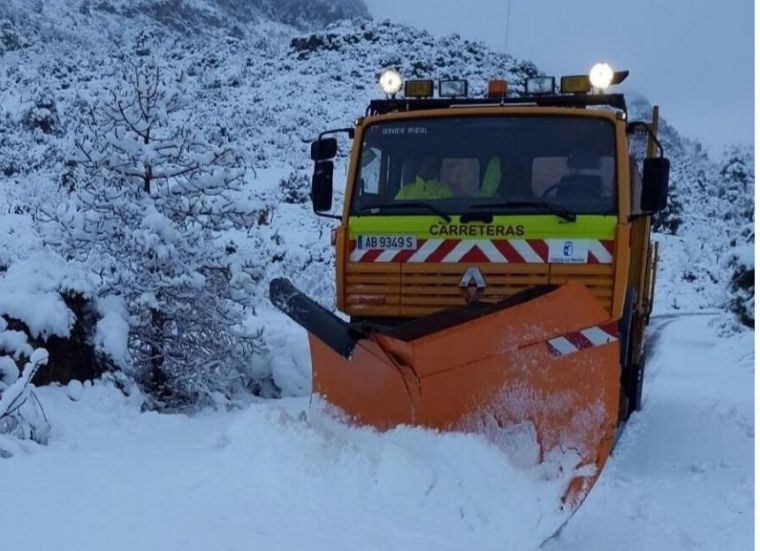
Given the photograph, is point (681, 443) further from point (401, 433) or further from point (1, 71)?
point (1, 71)

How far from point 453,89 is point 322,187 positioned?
1.18 m

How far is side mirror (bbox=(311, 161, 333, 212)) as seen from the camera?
5.61m

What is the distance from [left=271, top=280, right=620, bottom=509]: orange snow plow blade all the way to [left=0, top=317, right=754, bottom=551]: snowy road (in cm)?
18

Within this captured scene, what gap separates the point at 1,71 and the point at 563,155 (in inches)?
1653

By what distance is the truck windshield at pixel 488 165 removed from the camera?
493 centimetres

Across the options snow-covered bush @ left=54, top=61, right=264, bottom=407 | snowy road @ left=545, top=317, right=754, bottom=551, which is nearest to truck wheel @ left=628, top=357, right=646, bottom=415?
snowy road @ left=545, top=317, right=754, bottom=551

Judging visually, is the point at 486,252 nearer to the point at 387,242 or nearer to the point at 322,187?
the point at 387,242

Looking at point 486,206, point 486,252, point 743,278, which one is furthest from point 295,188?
point 486,252

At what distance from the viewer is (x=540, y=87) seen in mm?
5742

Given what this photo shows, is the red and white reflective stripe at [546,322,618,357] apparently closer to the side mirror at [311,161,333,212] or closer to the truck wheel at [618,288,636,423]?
the truck wheel at [618,288,636,423]

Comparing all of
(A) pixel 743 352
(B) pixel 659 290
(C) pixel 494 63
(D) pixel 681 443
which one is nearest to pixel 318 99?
(C) pixel 494 63

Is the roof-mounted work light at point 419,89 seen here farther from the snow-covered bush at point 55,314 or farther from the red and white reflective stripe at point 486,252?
the snow-covered bush at point 55,314

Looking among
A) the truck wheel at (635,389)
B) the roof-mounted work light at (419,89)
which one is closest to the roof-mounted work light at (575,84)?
the roof-mounted work light at (419,89)

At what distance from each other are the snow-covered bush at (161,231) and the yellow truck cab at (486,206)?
1.24 m
